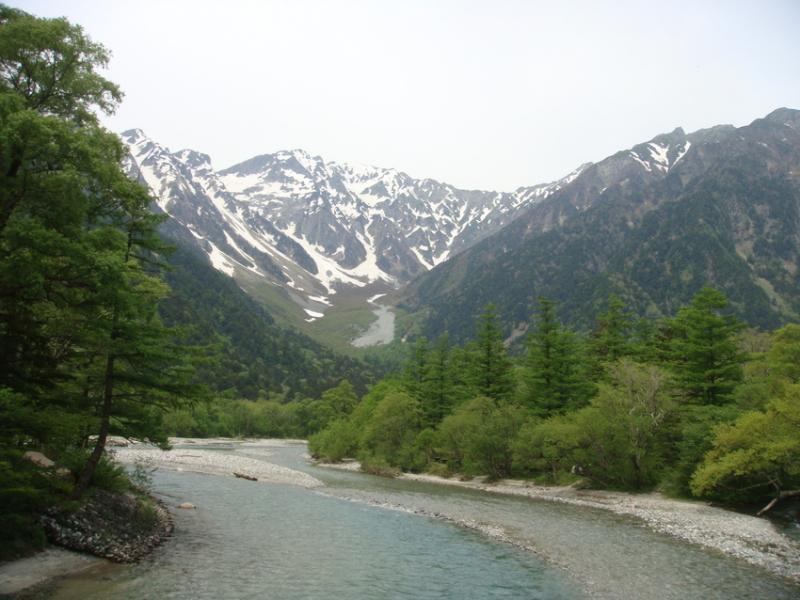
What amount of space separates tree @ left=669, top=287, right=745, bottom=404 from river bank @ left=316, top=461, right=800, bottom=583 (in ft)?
32.8

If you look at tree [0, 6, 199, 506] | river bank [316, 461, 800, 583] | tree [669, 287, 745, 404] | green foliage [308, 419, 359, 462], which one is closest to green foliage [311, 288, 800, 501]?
tree [669, 287, 745, 404]

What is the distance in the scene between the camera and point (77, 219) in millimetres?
16094

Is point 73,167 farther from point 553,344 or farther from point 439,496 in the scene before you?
point 553,344

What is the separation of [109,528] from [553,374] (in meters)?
45.7

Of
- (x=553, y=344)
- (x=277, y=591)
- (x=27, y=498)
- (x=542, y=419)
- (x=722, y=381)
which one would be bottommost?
(x=277, y=591)

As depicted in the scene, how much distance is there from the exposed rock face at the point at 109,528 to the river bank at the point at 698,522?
1661cm

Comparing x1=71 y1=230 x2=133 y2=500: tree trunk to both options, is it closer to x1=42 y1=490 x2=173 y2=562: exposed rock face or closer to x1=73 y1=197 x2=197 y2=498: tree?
x1=73 y1=197 x2=197 y2=498: tree

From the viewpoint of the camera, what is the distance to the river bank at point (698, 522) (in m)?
24.1

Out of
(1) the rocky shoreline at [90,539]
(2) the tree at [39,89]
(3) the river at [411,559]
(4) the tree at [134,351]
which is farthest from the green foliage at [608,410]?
(2) the tree at [39,89]

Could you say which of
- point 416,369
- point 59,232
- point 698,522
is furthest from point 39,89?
point 416,369

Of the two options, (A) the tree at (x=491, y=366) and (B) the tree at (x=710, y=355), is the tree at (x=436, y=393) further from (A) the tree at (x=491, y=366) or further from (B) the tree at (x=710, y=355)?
(B) the tree at (x=710, y=355)

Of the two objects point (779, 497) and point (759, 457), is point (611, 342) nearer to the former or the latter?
point (779, 497)

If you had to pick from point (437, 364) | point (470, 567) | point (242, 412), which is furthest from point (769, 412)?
point (242, 412)

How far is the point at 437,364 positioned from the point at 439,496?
29.5 metres
